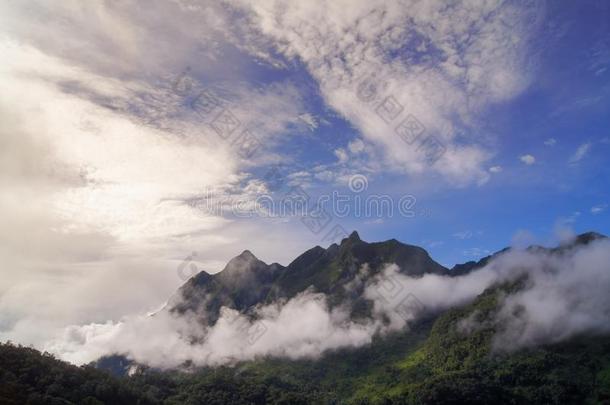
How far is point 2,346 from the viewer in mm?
198625

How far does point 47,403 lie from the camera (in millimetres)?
157625

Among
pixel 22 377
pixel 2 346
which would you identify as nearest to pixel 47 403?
pixel 22 377

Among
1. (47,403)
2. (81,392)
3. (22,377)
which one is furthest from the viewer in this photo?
(81,392)

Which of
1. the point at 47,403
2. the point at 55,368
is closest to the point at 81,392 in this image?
the point at 55,368

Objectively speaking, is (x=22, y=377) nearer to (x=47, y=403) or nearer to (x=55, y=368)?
(x=55, y=368)

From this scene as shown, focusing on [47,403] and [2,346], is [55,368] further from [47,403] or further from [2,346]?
[47,403]

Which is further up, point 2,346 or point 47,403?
point 2,346

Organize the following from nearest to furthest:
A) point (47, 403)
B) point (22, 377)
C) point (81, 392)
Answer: point (47, 403)
point (22, 377)
point (81, 392)

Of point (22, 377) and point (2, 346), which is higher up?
point (2, 346)

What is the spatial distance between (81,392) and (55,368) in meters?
17.8

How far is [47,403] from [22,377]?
3441 centimetres

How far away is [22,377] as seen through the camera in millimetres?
180625

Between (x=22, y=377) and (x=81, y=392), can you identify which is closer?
(x=22, y=377)

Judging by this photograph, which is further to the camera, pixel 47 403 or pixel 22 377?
pixel 22 377
